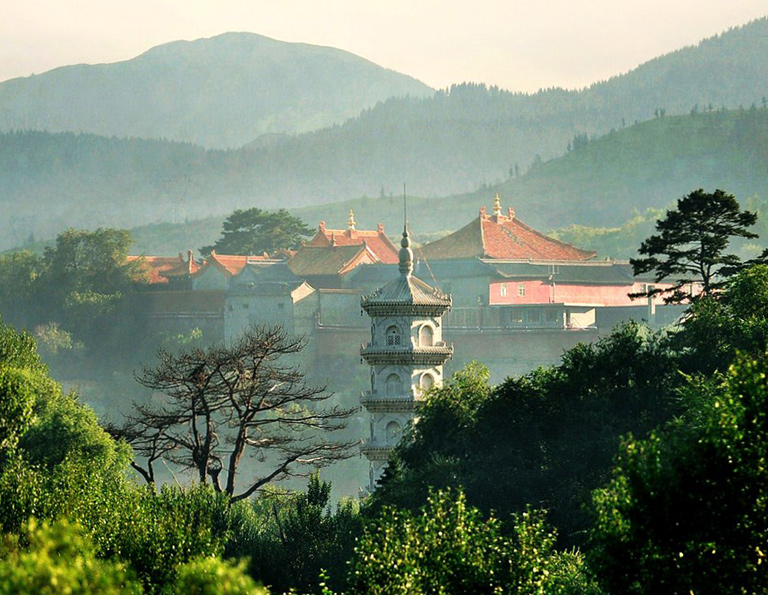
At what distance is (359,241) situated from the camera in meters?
129

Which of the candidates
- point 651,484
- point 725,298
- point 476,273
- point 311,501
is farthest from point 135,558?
point 476,273

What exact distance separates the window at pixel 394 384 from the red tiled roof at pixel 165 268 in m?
75.0

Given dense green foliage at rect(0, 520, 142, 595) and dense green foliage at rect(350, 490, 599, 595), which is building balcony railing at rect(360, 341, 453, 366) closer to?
dense green foliage at rect(350, 490, 599, 595)

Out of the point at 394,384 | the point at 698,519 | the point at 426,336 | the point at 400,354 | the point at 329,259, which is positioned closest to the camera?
the point at 698,519

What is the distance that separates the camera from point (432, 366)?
→ 181 feet

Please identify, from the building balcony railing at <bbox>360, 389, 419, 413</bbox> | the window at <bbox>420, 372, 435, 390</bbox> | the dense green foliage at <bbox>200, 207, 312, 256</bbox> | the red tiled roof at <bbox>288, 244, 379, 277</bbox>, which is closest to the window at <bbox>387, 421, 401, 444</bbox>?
the building balcony railing at <bbox>360, 389, 419, 413</bbox>

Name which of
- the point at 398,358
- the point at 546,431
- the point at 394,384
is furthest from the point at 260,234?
the point at 546,431

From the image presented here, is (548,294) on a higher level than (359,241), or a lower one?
lower

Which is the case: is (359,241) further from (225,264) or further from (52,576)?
(52,576)

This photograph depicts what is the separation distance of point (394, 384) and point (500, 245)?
62.3 m

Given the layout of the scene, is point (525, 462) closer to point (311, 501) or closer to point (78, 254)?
point (311, 501)

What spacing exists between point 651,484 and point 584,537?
1250 centimetres

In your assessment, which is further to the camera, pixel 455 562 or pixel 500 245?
pixel 500 245

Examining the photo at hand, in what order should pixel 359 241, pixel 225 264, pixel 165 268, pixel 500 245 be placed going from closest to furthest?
1. pixel 500 245
2. pixel 225 264
3. pixel 359 241
4. pixel 165 268
